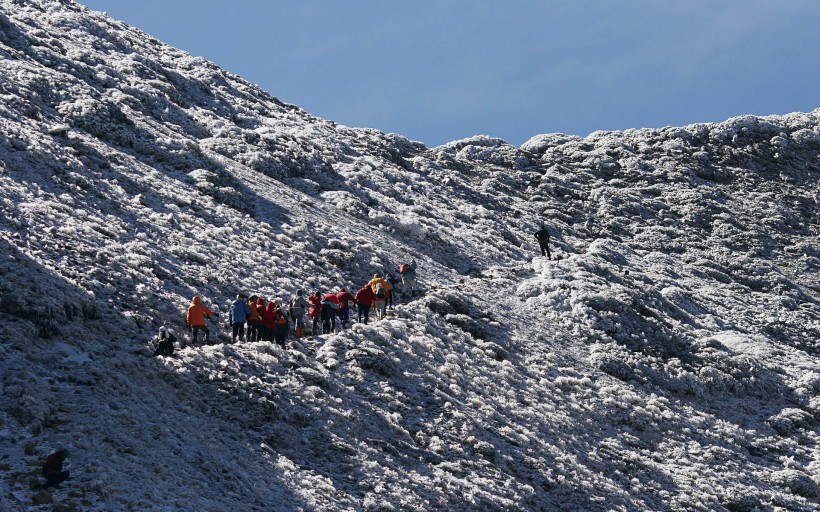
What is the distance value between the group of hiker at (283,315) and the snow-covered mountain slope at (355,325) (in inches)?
29.1

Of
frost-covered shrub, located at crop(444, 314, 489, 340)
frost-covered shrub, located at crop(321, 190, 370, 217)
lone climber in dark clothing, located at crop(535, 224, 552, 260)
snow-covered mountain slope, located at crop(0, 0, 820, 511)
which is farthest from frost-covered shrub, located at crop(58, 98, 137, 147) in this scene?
lone climber in dark clothing, located at crop(535, 224, 552, 260)

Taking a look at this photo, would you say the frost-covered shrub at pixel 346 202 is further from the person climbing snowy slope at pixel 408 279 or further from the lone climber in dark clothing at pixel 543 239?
the person climbing snowy slope at pixel 408 279

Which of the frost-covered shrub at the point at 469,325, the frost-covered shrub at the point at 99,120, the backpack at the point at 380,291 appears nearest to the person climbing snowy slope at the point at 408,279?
the frost-covered shrub at the point at 469,325

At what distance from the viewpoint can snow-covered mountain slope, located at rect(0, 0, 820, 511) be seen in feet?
60.7

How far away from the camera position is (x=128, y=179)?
3444 centimetres

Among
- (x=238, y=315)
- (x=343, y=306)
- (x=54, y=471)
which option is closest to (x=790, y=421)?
(x=343, y=306)

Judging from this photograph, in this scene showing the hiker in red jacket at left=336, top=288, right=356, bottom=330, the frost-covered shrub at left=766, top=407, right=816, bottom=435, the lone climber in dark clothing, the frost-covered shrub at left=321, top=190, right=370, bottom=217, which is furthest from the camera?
the lone climber in dark clothing

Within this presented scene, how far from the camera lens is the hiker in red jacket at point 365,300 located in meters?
27.9

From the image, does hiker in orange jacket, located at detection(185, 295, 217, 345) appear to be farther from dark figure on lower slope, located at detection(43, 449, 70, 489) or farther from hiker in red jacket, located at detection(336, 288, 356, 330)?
dark figure on lower slope, located at detection(43, 449, 70, 489)

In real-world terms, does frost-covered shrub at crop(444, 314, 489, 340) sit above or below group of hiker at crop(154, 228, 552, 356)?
above

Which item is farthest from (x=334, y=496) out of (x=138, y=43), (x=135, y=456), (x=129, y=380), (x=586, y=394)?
(x=138, y=43)

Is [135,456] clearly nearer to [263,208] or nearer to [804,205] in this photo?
[263,208]

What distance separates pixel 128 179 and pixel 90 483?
72.0 feet

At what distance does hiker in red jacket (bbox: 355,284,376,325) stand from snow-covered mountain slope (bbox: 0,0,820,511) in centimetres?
133
